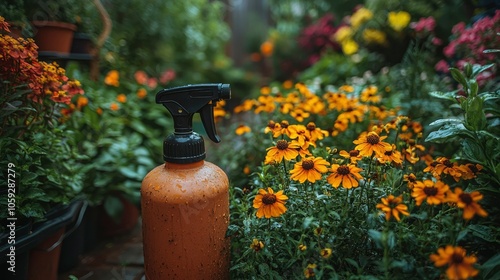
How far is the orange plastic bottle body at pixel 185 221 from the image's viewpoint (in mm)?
1077

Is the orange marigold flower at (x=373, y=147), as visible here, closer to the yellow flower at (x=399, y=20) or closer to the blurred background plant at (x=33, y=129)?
the blurred background plant at (x=33, y=129)

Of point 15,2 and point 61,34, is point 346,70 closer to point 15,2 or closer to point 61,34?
point 61,34

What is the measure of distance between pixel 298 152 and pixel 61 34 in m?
1.58

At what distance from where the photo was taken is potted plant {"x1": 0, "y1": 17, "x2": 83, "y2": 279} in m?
1.16

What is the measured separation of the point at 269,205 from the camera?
960 millimetres

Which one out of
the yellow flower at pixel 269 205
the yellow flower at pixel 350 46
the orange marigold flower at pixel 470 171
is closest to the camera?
the yellow flower at pixel 269 205

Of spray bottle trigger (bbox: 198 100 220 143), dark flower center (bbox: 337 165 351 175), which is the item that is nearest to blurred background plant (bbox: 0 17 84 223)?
spray bottle trigger (bbox: 198 100 220 143)

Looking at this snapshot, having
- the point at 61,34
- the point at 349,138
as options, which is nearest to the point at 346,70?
the point at 349,138

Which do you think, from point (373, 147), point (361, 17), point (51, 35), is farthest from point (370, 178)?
point (361, 17)

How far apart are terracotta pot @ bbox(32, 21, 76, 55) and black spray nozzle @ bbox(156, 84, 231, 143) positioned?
3.73ft

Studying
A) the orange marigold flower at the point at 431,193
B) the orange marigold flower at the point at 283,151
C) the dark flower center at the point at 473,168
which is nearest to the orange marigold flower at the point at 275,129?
the orange marigold flower at the point at 283,151

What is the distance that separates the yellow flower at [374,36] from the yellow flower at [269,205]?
2.65 metres

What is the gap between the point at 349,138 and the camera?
178 cm

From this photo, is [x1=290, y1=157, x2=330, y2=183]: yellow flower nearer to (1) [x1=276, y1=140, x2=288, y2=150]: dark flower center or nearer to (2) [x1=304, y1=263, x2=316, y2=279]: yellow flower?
(1) [x1=276, y1=140, x2=288, y2=150]: dark flower center
